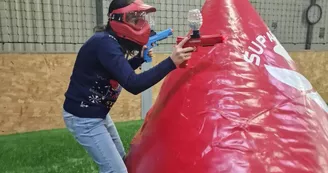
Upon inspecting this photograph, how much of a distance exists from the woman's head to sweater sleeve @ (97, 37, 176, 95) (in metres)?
0.09

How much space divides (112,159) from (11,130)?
3.17 metres

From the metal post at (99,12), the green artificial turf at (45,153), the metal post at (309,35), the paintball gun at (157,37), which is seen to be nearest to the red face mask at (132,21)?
the paintball gun at (157,37)

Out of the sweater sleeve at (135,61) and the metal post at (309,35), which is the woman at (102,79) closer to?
the sweater sleeve at (135,61)

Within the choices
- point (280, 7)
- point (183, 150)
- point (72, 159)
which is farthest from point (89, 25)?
point (183, 150)

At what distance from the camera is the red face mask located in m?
1.73

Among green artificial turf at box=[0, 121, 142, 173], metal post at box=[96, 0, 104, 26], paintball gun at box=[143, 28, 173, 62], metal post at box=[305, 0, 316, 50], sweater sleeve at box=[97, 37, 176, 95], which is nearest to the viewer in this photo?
sweater sleeve at box=[97, 37, 176, 95]

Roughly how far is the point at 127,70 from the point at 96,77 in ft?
0.79

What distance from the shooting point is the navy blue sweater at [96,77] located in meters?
1.66

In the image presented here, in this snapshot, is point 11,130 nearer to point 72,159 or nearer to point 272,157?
point 72,159

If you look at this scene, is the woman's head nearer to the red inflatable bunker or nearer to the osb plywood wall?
the red inflatable bunker

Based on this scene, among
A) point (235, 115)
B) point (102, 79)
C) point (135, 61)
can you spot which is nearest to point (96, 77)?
point (102, 79)

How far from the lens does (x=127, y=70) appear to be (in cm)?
161

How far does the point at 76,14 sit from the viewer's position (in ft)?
17.6

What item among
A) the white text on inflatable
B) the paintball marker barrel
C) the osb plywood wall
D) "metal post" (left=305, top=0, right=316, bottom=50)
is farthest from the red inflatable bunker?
"metal post" (left=305, top=0, right=316, bottom=50)
